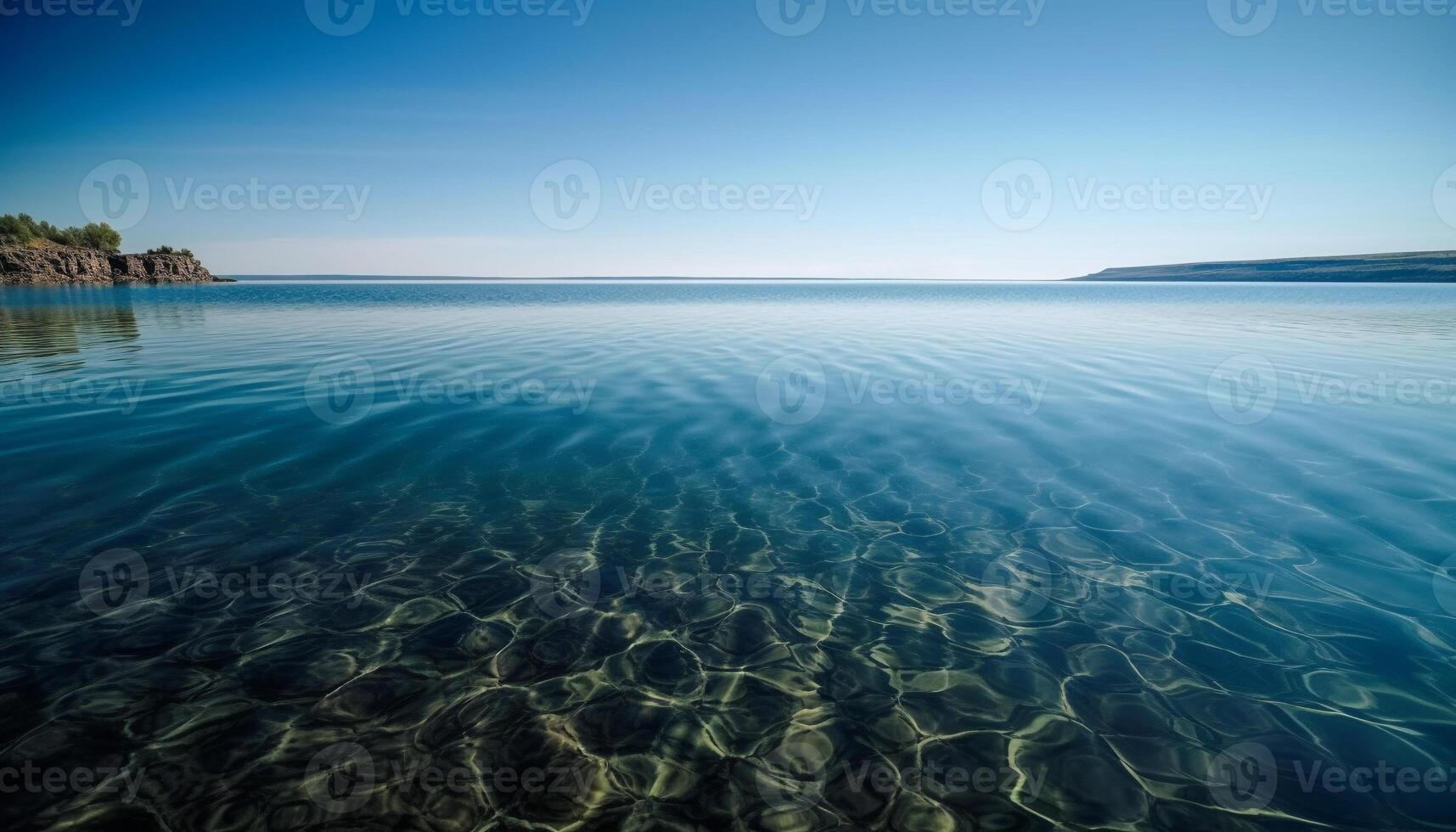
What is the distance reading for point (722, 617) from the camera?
633cm

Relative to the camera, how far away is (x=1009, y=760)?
449 cm

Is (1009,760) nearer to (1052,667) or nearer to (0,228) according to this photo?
(1052,667)

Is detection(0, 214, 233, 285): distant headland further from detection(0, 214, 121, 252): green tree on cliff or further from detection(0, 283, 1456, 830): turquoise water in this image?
detection(0, 283, 1456, 830): turquoise water

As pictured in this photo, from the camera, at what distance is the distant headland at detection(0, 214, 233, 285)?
356ft

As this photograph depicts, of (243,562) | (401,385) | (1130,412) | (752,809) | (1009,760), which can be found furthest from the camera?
(401,385)

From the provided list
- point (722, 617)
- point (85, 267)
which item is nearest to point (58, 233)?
point (85, 267)

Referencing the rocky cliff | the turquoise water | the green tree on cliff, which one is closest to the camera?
the turquoise water

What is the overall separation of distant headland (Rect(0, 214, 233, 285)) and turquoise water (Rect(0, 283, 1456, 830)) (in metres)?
155

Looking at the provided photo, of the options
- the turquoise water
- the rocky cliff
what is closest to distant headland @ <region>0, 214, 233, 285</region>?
the rocky cliff

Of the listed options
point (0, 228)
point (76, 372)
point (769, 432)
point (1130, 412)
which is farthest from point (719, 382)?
point (0, 228)

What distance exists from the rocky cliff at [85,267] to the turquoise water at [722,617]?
154090mm

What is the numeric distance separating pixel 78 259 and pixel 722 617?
186m

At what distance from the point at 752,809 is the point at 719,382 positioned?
15326mm

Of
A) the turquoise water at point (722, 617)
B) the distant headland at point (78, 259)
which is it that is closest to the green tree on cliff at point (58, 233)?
the distant headland at point (78, 259)
